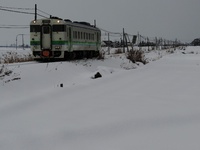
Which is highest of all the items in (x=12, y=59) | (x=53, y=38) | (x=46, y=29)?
(x=46, y=29)

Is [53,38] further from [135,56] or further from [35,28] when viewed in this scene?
[135,56]

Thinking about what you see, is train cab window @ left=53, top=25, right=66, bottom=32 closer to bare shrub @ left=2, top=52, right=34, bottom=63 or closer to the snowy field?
bare shrub @ left=2, top=52, right=34, bottom=63

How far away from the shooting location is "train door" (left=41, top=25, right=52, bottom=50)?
746 inches

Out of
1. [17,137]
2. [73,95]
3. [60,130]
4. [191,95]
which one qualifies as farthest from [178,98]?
[17,137]

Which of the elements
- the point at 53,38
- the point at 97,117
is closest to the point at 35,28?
the point at 53,38

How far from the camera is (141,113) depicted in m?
6.28

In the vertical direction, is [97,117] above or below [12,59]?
below

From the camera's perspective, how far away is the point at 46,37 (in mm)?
19078

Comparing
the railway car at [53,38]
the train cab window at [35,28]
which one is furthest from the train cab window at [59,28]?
the train cab window at [35,28]

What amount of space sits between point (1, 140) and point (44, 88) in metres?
5.38

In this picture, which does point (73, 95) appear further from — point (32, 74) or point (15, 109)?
point (32, 74)

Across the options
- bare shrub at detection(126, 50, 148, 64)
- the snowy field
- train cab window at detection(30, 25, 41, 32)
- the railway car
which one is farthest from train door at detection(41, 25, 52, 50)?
the snowy field

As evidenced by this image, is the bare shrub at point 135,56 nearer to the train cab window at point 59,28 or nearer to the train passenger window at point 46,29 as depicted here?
the train cab window at point 59,28

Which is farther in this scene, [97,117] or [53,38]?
[53,38]
